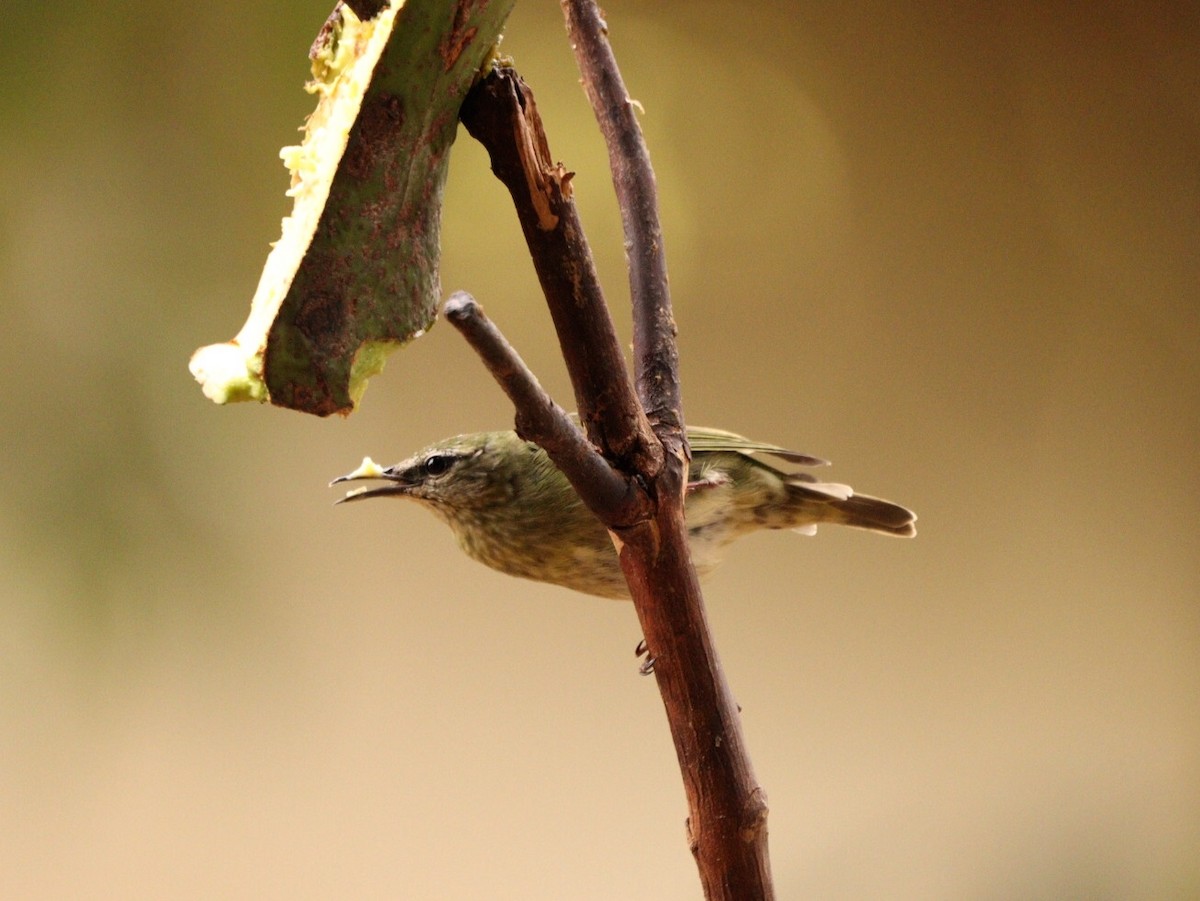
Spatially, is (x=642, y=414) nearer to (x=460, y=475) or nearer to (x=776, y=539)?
(x=460, y=475)

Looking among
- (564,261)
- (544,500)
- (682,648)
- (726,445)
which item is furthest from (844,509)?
(564,261)

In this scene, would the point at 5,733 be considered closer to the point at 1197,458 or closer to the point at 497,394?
the point at 497,394

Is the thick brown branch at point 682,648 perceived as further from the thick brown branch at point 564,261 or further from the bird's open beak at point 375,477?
the bird's open beak at point 375,477

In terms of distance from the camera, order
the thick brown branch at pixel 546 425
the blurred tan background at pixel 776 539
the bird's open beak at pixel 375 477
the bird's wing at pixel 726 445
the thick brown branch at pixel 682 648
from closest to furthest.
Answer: the thick brown branch at pixel 546 425 → the thick brown branch at pixel 682 648 → the bird's open beak at pixel 375 477 → the bird's wing at pixel 726 445 → the blurred tan background at pixel 776 539

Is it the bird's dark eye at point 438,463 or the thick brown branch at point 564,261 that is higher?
the bird's dark eye at point 438,463

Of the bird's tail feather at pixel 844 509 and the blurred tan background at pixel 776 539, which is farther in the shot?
the blurred tan background at pixel 776 539

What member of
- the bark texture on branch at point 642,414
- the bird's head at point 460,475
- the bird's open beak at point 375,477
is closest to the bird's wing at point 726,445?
the bird's head at point 460,475
